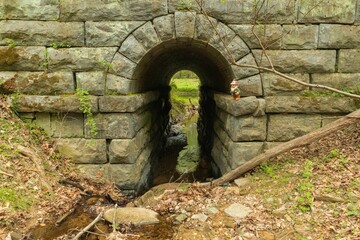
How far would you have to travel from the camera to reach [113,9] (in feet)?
14.9

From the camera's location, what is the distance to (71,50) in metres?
4.66

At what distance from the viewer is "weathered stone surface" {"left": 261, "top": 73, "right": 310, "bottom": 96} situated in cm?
472

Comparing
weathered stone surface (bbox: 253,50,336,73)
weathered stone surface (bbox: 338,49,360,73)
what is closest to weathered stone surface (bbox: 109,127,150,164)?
weathered stone surface (bbox: 253,50,336,73)

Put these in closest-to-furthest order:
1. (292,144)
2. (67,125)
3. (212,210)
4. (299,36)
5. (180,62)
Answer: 1. (212,210)
2. (292,144)
3. (299,36)
4. (67,125)
5. (180,62)

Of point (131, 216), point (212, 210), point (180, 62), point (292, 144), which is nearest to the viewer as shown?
point (131, 216)

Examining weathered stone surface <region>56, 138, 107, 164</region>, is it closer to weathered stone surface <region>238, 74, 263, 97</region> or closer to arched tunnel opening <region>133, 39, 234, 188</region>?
arched tunnel opening <region>133, 39, 234, 188</region>

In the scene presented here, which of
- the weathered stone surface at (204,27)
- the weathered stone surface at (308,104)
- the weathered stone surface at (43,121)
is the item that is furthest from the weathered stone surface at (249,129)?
the weathered stone surface at (43,121)

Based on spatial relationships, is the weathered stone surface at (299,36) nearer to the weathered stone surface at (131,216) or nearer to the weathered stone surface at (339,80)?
the weathered stone surface at (339,80)

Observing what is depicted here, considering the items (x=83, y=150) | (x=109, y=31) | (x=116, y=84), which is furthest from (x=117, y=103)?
(x=109, y=31)

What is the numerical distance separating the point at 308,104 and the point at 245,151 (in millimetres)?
1372

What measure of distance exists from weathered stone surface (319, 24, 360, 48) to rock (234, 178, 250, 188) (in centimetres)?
266

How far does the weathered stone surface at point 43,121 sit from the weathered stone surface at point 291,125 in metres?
3.98

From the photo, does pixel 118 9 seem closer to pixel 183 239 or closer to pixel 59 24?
pixel 59 24

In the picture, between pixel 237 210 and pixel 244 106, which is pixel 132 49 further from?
pixel 237 210
